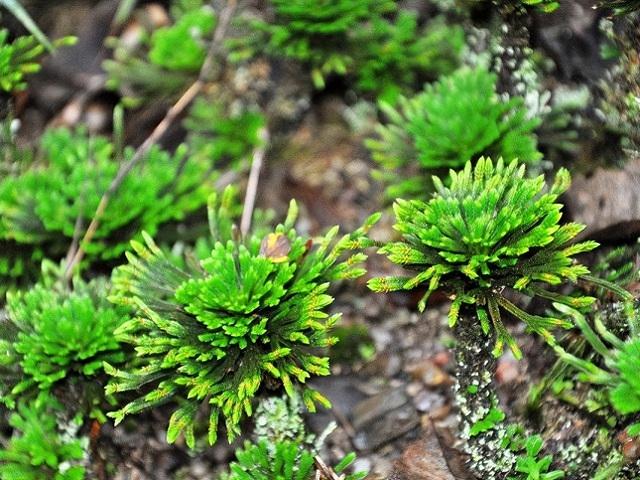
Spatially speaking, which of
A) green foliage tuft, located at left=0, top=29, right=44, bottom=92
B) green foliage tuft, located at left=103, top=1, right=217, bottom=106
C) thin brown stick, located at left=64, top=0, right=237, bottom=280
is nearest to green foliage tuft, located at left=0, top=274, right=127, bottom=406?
thin brown stick, located at left=64, top=0, right=237, bottom=280

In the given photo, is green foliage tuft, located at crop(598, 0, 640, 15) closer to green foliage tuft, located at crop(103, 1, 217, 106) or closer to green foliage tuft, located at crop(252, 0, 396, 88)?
green foliage tuft, located at crop(252, 0, 396, 88)

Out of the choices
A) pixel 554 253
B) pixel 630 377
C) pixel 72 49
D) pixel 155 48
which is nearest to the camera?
pixel 630 377

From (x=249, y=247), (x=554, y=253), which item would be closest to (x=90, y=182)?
(x=249, y=247)


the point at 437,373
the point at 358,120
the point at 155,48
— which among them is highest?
the point at 155,48

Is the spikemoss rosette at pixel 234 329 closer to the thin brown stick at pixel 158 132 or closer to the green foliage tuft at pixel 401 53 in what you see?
the thin brown stick at pixel 158 132

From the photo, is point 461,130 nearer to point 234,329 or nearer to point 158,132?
point 234,329

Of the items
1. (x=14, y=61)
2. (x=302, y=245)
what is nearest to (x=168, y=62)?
(x=14, y=61)

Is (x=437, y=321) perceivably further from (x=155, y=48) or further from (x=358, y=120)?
(x=155, y=48)
